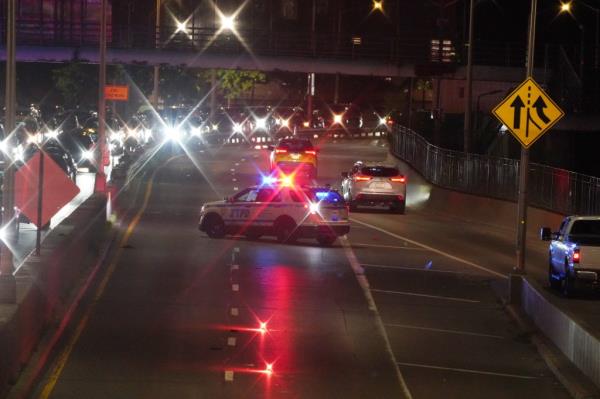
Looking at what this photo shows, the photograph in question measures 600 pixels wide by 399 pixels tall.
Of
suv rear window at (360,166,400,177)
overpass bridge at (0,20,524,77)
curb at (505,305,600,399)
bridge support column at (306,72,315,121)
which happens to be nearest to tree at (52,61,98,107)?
overpass bridge at (0,20,524,77)

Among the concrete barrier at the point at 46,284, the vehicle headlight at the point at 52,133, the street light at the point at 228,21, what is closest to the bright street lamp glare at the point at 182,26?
the street light at the point at 228,21

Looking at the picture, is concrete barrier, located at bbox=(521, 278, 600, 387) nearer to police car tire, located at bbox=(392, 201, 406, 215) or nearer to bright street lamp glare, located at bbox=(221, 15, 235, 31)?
police car tire, located at bbox=(392, 201, 406, 215)

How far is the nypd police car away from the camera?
29.7 meters

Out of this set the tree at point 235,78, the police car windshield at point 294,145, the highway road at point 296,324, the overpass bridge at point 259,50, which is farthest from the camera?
the tree at point 235,78

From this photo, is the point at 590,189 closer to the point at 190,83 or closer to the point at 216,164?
the point at 216,164

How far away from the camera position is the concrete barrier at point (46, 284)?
12364 mm

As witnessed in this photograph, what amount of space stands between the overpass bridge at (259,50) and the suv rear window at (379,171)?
20912 millimetres

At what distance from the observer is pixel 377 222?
37812mm

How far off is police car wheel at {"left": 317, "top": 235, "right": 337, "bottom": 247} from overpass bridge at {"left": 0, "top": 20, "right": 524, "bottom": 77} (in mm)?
31533

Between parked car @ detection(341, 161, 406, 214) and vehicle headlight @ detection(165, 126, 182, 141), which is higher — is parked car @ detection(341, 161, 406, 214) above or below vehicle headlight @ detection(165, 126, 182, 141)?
below

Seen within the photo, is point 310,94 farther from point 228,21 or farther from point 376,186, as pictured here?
point 376,186

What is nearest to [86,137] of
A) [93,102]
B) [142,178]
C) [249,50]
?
[142,178]

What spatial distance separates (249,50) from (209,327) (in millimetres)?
47363

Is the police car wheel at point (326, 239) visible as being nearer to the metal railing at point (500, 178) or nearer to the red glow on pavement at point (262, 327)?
the metal railing at point (500, 178)
